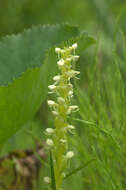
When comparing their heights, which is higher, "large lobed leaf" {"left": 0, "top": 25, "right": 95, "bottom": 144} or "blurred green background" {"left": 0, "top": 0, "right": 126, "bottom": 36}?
"blurred green background" {"left": 0, "top": 0, "right": 126, "bottom": 36}

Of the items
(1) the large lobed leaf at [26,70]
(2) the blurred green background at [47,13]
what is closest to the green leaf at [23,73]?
(1) the large lobed leaf at [26,70]

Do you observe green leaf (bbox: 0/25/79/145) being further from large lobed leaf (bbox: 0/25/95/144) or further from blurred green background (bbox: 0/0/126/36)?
blurred green background (bbox: 0/0/126/36)

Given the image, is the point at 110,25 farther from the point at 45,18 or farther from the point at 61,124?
the point at 61,124

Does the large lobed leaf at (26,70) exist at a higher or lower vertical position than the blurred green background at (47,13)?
lower

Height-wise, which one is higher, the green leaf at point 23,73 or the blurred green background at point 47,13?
the blurred green background at point 47,13

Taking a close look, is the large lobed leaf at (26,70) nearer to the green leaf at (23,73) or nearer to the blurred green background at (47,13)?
the green leaf at (23,73)

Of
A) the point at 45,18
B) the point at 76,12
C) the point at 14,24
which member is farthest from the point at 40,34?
the point at 76,12

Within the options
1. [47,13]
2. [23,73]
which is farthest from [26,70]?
[47,13]

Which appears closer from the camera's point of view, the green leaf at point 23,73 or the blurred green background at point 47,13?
the green leaf at point 23,73

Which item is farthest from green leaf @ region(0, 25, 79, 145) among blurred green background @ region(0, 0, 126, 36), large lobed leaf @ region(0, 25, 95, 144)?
blurred green background @ region(0, 0, 126, 36)
